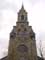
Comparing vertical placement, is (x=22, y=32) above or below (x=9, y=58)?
above

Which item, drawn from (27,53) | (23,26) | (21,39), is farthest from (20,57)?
(23,26)

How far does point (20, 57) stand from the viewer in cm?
3422

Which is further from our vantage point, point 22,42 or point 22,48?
point 22,42

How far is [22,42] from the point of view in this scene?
115 ft

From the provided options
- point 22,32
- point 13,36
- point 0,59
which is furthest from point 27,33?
point 0,59

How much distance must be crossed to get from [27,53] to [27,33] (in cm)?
490

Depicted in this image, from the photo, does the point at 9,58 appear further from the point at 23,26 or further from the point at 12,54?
the point at 23,26

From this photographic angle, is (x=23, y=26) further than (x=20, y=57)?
Yes

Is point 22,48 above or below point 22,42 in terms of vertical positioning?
below

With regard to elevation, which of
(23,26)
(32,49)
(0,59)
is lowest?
(0,59)

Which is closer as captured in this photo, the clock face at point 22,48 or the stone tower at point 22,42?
the stone tower at point 22,42

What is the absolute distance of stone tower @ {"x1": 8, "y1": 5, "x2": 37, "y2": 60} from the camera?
34250 millimetres

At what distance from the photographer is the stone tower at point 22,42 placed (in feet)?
112

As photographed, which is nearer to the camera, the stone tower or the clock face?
the stone tower
